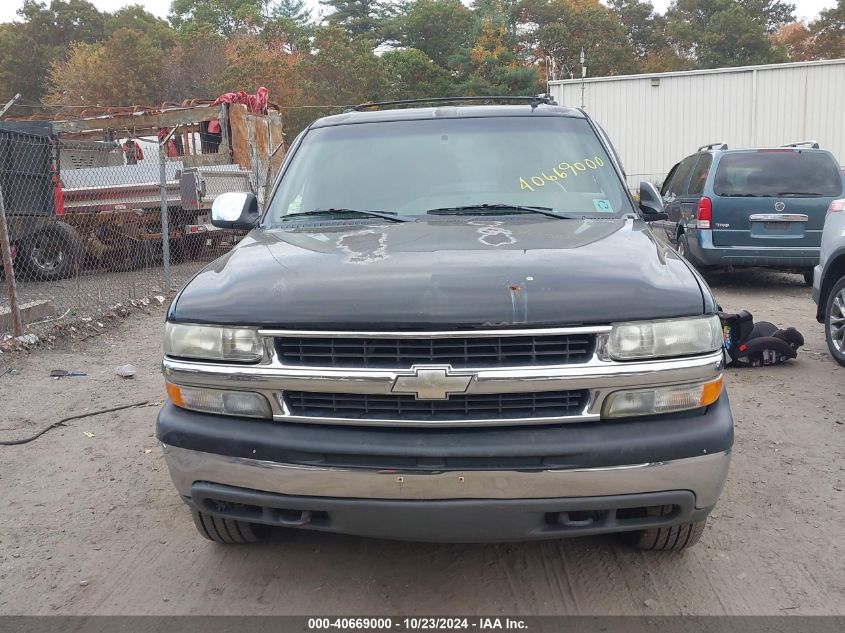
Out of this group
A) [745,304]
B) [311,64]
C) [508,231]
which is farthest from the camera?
[311,64]

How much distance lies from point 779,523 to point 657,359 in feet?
5.00

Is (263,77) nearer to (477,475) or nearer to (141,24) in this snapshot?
(141,24)

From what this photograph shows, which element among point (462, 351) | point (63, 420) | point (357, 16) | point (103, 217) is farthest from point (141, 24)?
point (462, 351)

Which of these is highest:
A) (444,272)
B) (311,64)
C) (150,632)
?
(311,64)

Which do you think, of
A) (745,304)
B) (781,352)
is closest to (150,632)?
(781,352)

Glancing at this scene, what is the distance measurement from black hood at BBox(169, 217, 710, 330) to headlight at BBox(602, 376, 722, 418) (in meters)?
0.25

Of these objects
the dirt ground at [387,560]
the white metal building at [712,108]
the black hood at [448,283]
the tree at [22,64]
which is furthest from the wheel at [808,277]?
the tree at [22,64]

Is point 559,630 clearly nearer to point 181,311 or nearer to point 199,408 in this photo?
point 199,408

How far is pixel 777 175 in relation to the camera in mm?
9695

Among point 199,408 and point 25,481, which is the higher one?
point 199,408

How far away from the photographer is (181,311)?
2.86 metres

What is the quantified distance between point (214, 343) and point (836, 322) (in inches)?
215

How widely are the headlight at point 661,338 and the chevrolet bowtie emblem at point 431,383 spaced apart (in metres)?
0.51

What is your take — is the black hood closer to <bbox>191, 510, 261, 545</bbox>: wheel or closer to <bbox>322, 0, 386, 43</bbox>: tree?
<bbox>191, 510, 261, 545</bbox>: wheel
